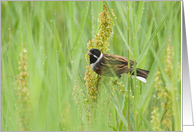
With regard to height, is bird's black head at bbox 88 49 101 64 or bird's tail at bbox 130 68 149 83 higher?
bird's black head at bbox 88 49 101 64

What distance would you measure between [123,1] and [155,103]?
3.90 feet

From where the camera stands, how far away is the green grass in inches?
83.7

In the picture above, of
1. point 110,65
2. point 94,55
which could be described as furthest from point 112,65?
point 94,55

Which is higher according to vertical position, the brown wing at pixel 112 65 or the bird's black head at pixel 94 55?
the bird's black head at pixel 94 55

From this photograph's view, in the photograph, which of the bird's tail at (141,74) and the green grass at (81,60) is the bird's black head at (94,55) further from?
the bird's tail at (141,74)

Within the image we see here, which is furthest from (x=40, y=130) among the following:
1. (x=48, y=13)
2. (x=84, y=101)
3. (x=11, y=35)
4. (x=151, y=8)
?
(x=151, y=8)

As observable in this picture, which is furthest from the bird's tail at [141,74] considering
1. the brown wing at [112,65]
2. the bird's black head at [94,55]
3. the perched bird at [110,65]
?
the bird's black head at [94,55]

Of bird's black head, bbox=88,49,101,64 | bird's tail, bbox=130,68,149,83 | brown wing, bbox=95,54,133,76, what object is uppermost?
bird's black head, bbox=88,49,101,64

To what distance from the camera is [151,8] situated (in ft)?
7.96

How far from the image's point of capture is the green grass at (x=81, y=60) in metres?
2.13

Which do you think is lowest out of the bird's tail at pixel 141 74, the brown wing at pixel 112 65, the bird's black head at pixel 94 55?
the bird's tail at pixel 141 74

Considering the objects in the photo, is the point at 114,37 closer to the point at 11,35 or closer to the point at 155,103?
the point at 155,103

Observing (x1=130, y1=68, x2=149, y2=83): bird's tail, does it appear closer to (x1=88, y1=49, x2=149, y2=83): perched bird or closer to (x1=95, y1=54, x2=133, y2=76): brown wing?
(x1=88, y1=49, x2=149, y2=83): perched bird

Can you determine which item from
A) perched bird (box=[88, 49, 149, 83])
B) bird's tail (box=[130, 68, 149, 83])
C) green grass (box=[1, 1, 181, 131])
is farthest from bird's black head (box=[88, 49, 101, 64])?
bird's tail (box=[130, 68, 149, 83])
